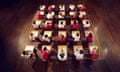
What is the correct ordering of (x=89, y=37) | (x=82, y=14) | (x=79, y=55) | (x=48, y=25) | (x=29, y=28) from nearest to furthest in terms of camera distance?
(x=79, y=55) < (x=89, y=37) < (x=48, y=25) < (x=29, y=28) < (x=82, y=14)

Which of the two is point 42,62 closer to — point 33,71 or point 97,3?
point 33,71

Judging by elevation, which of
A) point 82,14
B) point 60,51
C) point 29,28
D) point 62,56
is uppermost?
point 82,14

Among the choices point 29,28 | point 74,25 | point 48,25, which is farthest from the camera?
point 29,28

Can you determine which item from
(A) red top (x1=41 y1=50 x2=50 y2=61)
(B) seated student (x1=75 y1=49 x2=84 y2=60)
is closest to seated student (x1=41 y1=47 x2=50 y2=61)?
(A) red top (x1=41 y1=50 x2=50 y2=61)

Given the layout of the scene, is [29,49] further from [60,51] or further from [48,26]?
[48,26]

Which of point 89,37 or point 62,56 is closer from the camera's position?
→ point 62,56

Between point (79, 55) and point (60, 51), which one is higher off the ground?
point (60, 51)

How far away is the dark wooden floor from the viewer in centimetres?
459

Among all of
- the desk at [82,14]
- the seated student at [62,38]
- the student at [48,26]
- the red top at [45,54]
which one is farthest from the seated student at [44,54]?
the desk at [82,14]

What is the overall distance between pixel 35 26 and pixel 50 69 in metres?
2.07

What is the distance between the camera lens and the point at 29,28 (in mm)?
6219

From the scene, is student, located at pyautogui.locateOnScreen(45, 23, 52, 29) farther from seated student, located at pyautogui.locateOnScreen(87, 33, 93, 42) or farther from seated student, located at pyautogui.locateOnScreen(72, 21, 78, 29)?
seated student, located at pyautogui.locateOnScreen(87, 33, 93, 42)

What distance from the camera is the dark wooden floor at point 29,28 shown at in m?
4.59

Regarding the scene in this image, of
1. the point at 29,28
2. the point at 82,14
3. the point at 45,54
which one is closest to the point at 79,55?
the point at 45,54
